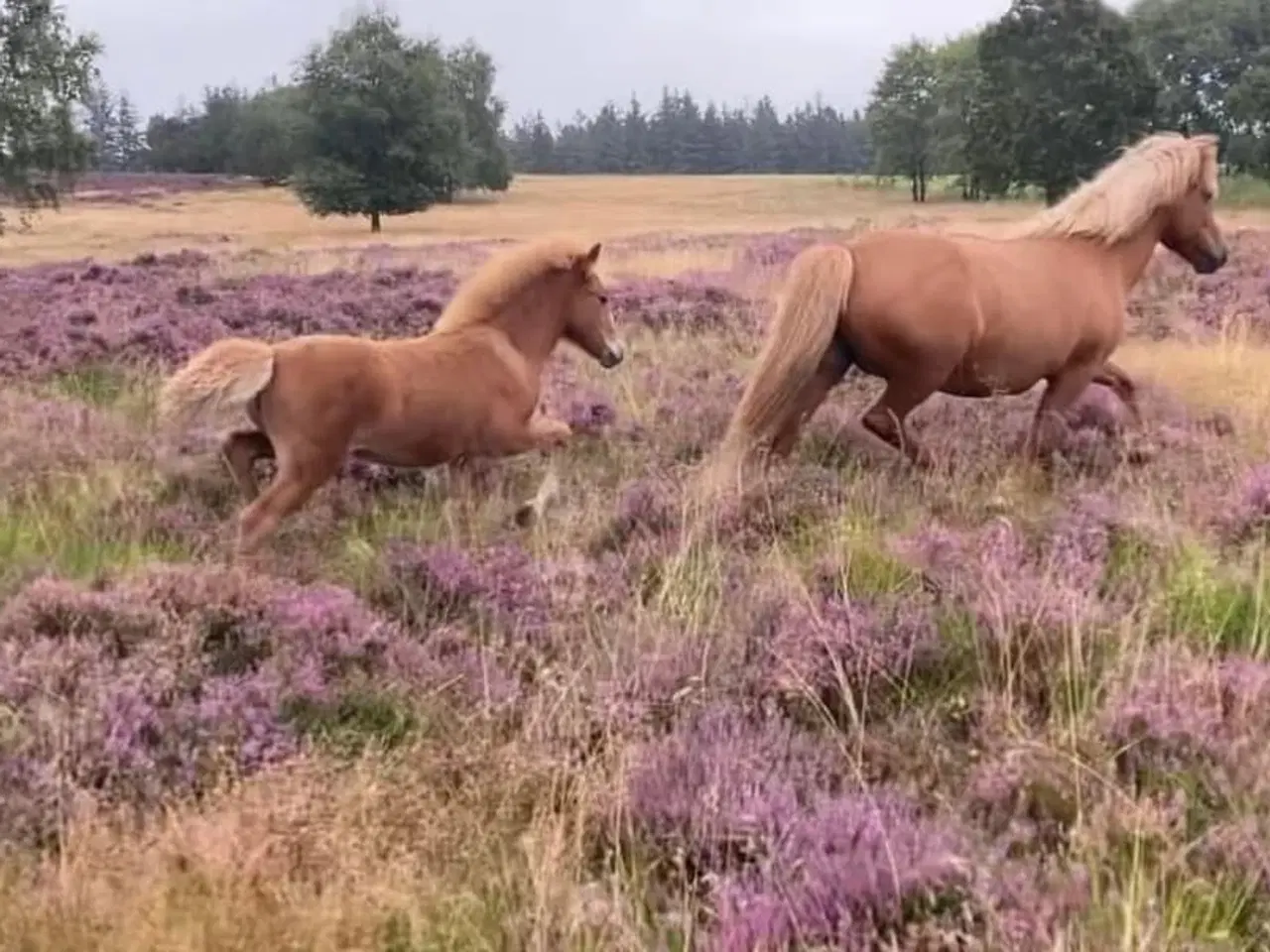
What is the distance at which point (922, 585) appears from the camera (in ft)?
17.2

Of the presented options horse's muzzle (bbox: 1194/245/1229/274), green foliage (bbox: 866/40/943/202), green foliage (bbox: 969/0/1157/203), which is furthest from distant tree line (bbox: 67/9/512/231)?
horse's muzzle (bbox: 1194/245/1229/274)

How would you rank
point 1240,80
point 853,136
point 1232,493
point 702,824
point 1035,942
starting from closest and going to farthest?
point 1035,942 → point 702,824 → point 1232,493 → point 1240,80 → point 853,136

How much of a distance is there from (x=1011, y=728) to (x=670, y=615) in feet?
4.51

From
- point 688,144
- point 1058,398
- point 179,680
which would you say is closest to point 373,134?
point 1058,398

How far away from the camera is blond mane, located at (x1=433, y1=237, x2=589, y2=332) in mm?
7711

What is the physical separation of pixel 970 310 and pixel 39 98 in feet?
85.8

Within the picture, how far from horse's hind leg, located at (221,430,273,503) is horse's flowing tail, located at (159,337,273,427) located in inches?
20.4

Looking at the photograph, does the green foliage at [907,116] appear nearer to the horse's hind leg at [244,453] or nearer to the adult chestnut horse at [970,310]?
the adult chestnut horse at [970,310]

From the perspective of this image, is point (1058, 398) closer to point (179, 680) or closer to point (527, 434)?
point (527, 434)

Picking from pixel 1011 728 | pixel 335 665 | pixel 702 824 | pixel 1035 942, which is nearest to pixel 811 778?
pixel 702 824

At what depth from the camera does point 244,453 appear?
6.91m

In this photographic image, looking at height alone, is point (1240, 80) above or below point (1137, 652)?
above

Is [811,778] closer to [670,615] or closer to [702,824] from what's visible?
[702,824]

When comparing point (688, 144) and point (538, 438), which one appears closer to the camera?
point (538, 438)
